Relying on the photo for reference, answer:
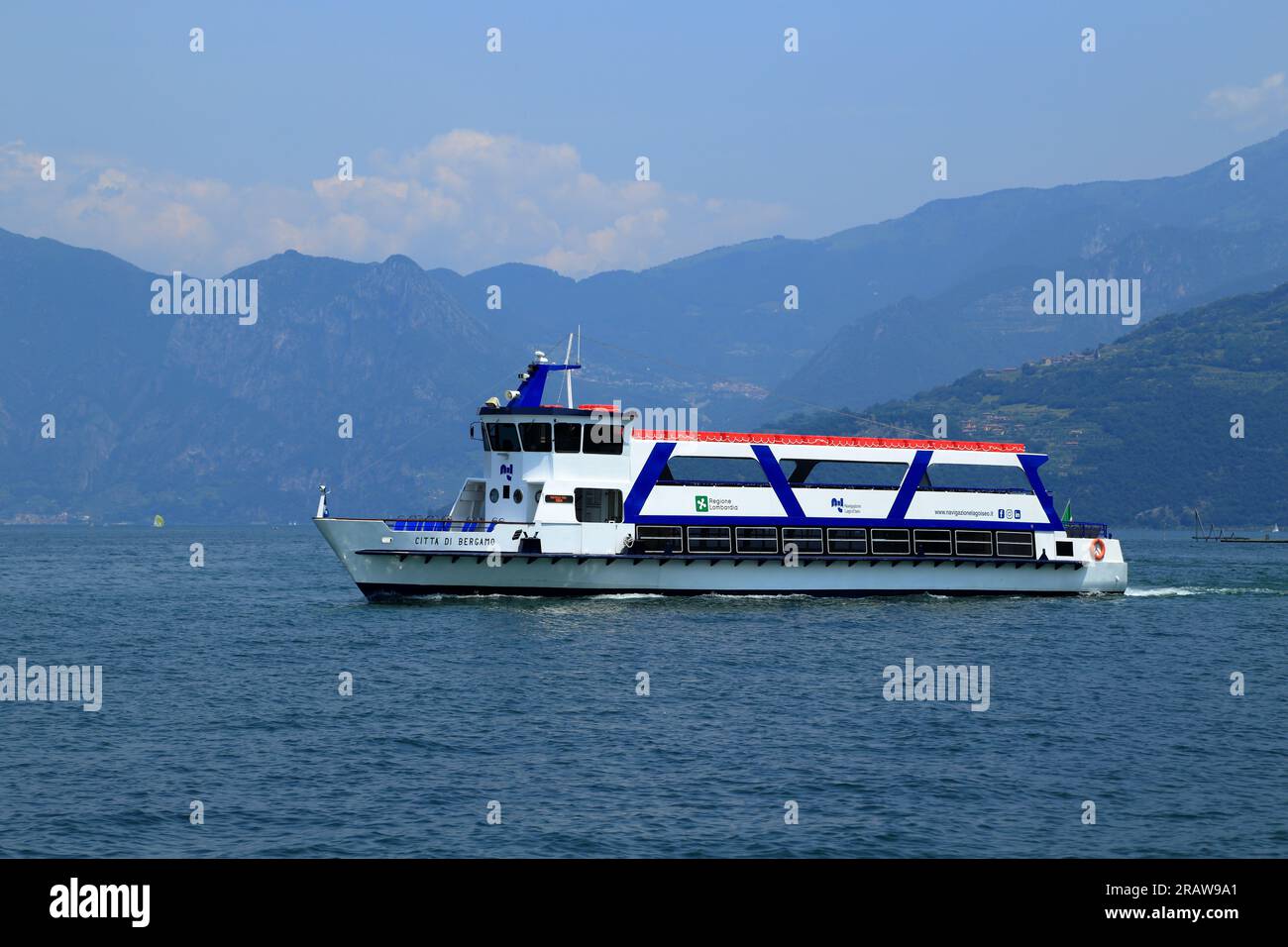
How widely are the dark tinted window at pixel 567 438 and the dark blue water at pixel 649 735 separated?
636 centimetres

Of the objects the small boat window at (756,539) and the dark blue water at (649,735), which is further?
the small boat window at (756,539)

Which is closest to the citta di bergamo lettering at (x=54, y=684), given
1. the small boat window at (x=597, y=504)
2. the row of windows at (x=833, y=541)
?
the small boat window at (x=597, y=504)

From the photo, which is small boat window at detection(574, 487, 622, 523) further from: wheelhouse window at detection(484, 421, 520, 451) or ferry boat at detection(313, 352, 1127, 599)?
wheelhouse window at detection(484, 421, 520, 451)

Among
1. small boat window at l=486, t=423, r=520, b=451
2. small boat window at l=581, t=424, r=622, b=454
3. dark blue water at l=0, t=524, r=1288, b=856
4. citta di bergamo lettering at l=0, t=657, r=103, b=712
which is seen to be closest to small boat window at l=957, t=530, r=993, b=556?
dark blue water at l=0, t=524, r=1288, b=856

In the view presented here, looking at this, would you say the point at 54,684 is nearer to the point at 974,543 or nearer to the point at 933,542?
the point at 933,542

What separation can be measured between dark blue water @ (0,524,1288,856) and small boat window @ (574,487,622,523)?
11.3ft

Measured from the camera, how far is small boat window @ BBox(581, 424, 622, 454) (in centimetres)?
5709

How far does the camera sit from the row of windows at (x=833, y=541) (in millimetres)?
57719

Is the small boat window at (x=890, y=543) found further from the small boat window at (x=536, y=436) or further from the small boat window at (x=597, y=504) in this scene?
the small boat window at (x=536, y=436)

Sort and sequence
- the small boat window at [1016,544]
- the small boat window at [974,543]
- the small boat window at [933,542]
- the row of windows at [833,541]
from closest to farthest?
the row of windows at [833,541] < the small boat window at [933,542] < the small boat window at [974,543] < the small boat window at [1016,544]

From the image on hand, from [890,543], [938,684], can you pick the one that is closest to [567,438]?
[890,543]
